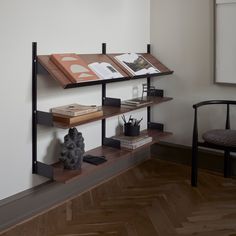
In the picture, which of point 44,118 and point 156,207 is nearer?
point 44,118

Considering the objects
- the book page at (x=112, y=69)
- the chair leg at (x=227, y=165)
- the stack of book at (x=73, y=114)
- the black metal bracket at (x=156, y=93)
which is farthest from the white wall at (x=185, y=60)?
the stack of book at (x=73, y=114)

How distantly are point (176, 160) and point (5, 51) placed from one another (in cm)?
212

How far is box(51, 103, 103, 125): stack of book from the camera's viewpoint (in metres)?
2.41

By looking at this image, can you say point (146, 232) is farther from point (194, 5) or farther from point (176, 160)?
point (194, 5)

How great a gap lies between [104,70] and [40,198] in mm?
1094

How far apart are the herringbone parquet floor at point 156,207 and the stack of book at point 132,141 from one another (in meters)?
0.35

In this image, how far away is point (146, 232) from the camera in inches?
91.4

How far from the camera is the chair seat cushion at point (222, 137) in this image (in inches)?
111

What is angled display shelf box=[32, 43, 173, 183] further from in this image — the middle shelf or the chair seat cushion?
the chair seat cushion

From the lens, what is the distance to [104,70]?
2.77 meters

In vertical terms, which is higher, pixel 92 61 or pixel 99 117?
pixel 92 61

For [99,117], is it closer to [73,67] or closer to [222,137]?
[73,67]

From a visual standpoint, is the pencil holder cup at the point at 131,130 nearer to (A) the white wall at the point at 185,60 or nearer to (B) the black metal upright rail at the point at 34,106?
(A) the white wall at the point at 185,60

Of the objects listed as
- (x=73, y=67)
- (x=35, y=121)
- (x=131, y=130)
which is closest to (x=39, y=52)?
(x=73, y=67)
